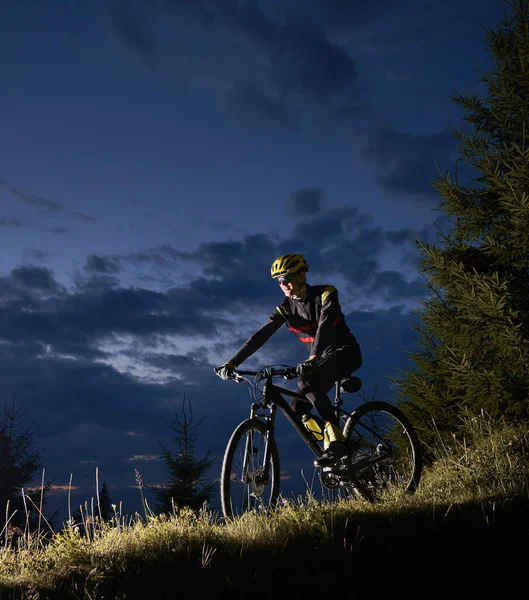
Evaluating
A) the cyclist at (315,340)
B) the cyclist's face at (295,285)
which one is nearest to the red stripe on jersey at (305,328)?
the cyclist at (315,340)

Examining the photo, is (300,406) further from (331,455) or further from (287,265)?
(287,265)

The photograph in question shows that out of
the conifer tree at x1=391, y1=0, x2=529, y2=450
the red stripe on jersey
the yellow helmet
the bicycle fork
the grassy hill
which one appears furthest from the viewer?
the conifer tree at x1=391, y1=0, x2=529, y2=450

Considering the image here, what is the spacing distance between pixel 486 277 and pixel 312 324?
14.0ft

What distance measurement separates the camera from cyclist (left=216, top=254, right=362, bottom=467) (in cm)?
665

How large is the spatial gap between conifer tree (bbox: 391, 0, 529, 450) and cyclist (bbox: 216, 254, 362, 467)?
393 centimetres

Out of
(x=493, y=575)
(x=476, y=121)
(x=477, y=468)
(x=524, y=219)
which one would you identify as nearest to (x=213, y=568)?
(x=493, y=575)

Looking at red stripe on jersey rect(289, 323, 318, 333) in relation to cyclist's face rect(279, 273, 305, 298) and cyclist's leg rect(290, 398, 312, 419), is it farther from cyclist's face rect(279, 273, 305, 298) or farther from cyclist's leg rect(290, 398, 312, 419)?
cyclist's leg rect(290, 398, 312, 419)

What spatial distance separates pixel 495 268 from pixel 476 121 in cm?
329

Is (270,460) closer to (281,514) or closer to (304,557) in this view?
(281,514)

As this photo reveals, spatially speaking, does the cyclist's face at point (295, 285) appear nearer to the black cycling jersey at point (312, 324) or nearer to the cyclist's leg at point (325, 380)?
the black cycling jersey at point (312, 324)

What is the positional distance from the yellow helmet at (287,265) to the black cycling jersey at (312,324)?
0.36 m

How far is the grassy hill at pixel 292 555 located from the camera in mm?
4602

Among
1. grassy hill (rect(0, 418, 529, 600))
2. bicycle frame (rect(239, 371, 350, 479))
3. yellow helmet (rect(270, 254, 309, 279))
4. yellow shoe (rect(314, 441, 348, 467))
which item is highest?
yellow helmet (rect(270, 254, 309, 279))

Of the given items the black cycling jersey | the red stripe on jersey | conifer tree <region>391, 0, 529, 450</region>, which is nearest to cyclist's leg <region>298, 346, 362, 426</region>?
the black cycling jersey
